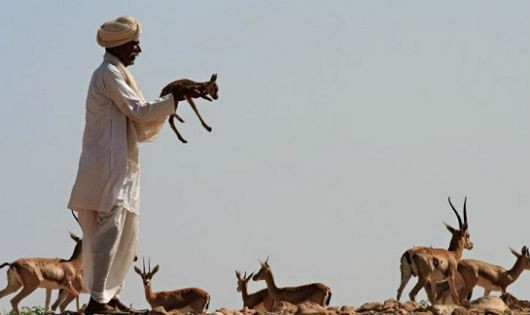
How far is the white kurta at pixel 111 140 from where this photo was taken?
12016mm

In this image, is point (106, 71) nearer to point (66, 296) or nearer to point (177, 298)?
point (66, 296)

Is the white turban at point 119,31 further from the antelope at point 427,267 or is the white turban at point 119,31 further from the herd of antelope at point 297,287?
the antelope at point 427,267

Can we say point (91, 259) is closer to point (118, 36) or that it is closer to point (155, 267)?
point (118, 36)

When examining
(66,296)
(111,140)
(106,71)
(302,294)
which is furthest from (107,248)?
(302,294)

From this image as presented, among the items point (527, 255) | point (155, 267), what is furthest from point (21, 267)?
point (527, 255)

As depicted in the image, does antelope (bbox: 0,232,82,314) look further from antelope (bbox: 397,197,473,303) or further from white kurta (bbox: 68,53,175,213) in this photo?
white kurta (bbox: 68,53,175,213)

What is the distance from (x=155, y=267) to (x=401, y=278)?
3.98 meters

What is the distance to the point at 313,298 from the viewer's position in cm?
2331

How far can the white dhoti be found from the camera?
12.0 meters

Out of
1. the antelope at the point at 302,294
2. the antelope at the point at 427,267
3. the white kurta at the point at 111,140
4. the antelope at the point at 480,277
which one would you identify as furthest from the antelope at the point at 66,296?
the white kurta at the point at 111,140

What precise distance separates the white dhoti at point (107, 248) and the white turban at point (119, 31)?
1368 millimetres

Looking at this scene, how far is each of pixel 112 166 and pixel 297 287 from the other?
12101 millimetres

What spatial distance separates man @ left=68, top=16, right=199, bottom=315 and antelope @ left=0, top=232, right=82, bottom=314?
9970 mm

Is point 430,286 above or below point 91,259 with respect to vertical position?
below
